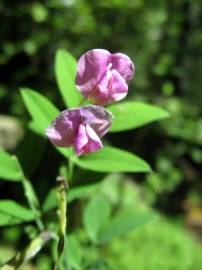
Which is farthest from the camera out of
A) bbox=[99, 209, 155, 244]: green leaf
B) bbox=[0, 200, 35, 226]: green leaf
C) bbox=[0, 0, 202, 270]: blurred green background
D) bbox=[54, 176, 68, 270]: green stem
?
bbox=[0, 0, 202, 270]: blurred green background

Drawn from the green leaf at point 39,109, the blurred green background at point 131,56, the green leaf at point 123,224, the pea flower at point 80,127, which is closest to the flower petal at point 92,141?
the pea flower at point 80,127

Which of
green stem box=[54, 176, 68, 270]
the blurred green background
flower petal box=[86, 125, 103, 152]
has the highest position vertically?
flower petal box=[86, 125, 103, 152]

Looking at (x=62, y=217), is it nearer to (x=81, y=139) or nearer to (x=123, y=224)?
(x=81, y=139)

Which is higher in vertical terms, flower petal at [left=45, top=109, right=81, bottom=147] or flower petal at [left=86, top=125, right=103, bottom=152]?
flower petal at [left=45, top=109, right=81, bottom=147]

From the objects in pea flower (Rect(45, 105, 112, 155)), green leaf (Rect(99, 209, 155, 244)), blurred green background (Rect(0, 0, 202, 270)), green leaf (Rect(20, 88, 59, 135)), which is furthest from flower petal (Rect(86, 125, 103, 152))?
blurred green background (Rect(0, 0, 202, 270))

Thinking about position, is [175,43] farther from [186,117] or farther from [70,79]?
[70,79]

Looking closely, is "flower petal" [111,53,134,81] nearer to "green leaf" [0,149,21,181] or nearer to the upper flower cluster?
the upper flower cluster
